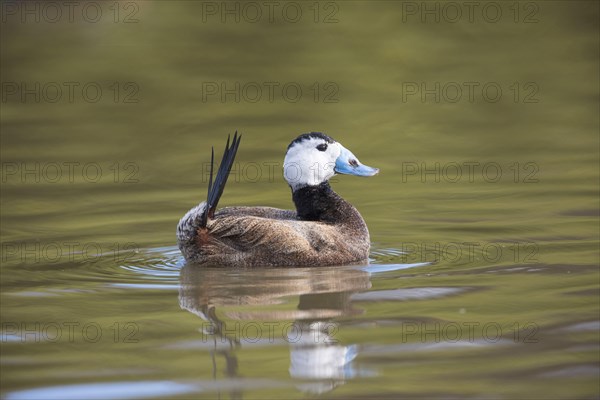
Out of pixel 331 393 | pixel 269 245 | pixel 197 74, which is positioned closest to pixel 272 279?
pixel 269 245

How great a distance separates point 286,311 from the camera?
24.8 ft

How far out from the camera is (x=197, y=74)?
60.1 feet

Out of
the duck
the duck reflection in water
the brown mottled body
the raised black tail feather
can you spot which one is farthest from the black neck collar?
the raised black tail feather

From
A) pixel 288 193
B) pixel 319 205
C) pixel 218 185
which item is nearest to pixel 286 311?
pixel 218 185

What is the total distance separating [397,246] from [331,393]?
4007 mm

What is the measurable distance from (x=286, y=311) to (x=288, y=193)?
4436 mm

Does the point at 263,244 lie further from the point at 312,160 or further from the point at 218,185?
the point at 312,160

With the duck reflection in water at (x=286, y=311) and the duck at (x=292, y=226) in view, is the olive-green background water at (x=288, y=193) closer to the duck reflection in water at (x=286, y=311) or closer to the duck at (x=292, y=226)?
the duck reflection in water at (x=286, y=311)

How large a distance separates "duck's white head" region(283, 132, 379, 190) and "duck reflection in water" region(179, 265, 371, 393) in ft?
3.03

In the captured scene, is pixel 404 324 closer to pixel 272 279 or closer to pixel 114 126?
pixel 272 279

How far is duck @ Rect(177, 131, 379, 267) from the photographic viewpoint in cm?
877

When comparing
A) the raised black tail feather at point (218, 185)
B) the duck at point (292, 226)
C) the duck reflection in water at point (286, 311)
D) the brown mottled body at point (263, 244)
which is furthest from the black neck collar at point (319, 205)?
the raised black tail feather at point (218, 185)

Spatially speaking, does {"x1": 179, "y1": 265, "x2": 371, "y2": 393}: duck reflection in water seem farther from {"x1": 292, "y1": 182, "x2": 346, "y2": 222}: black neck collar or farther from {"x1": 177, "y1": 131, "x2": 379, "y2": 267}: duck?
{"x1": 292, "y1": 182, "x2": 346, "y2": 222}: black neck collar

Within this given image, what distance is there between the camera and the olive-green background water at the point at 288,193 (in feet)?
21.0
